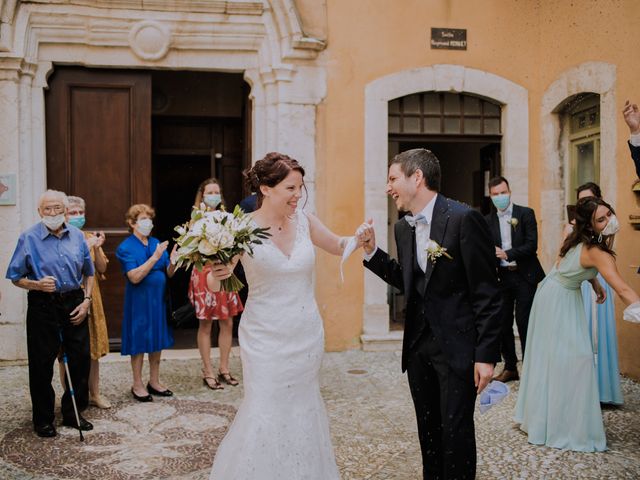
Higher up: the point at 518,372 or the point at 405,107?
the point at 405,107

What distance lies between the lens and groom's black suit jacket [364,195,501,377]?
11.0ft

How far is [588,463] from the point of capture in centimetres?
473

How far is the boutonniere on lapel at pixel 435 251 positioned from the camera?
11.2 feet

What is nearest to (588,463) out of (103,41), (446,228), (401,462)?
(401,462)

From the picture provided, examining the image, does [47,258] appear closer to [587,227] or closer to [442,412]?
[442,412]

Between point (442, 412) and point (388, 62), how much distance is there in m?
5.97

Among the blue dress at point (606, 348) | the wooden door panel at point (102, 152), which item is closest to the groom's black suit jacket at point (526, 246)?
the blue dress at point (606, 348)

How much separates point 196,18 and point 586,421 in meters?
6.12

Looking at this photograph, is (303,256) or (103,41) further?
(103,41)

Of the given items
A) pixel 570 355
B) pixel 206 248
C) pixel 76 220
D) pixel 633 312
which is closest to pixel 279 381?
pixel 206 248

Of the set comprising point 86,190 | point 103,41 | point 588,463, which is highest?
point 103,41

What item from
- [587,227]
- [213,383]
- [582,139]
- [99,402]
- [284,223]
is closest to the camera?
[284,223]

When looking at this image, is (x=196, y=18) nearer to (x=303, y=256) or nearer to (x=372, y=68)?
(x=372, y=68)

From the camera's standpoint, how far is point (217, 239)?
348 cm
